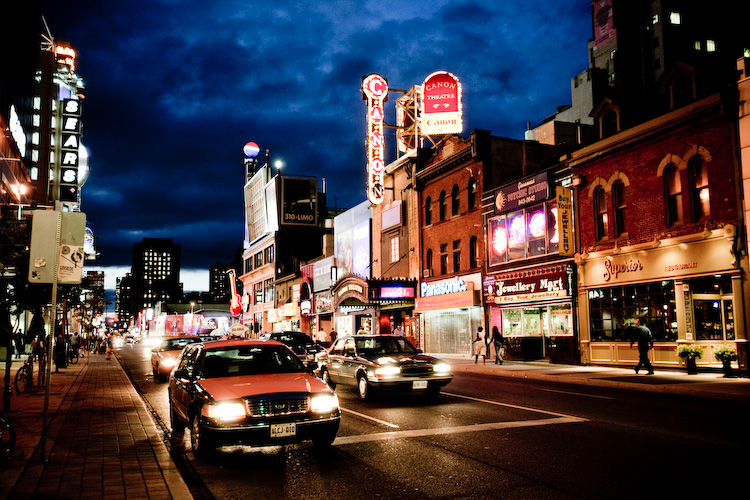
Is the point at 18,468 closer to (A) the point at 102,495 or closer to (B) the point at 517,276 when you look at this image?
(A) the point at 102,495

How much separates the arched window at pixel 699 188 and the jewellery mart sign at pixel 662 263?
1.08 meters

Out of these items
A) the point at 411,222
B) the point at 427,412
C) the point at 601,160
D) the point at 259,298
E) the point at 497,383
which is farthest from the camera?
the point at 259,298

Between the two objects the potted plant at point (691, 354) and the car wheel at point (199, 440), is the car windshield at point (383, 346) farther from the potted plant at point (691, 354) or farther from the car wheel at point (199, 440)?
the potted plant at point (691, 354)

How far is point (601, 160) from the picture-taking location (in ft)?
78.2

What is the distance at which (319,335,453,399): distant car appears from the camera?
13414 millimetres

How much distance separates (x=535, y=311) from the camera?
28.2 m

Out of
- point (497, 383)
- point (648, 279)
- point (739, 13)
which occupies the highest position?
point (739, 13)

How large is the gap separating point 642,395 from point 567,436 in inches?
264

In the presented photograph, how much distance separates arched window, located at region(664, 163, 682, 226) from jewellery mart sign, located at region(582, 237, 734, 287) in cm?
109

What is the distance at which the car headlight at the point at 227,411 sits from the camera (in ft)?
24.3

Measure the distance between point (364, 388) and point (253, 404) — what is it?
22.1 ft

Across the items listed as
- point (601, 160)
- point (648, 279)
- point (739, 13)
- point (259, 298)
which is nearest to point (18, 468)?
point (648, 279)

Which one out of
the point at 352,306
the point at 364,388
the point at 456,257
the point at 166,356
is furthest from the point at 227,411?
the point at 352,306

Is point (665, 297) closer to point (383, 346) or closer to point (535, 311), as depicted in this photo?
point (535, 311)
